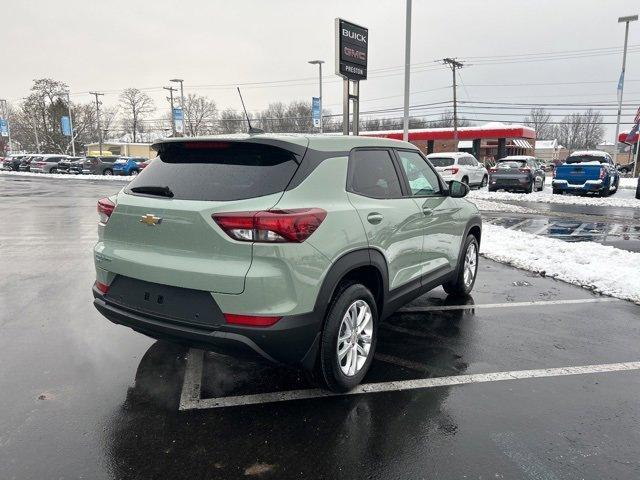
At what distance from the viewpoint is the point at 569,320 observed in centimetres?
512

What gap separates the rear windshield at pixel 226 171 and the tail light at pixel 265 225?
6.4 inches

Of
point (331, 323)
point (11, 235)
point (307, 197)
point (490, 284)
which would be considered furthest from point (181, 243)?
point (11, 235)

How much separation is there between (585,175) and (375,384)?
1995cm

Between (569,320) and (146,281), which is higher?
(146,281)

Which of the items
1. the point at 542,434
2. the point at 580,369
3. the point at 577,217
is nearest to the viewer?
the point at 542,434

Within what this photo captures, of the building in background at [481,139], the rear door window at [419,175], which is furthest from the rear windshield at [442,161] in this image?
the building in background at [481,139]

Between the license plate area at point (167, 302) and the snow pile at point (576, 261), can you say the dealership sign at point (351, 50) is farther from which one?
the license plate area at point (167, 302)

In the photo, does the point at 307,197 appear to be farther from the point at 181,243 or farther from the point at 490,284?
the point at 490,284

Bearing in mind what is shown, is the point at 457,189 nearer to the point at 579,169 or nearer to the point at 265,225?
the point at 265,225

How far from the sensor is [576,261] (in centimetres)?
741

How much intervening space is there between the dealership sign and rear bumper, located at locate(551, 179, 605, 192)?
10425mm

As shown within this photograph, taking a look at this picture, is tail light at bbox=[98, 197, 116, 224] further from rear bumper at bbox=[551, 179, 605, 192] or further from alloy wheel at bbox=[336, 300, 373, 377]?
rear bumper at bbox=[551, 179, 605, 192]

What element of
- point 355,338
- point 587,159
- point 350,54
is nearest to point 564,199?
point 587,159

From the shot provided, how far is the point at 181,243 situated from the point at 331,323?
1099mm
